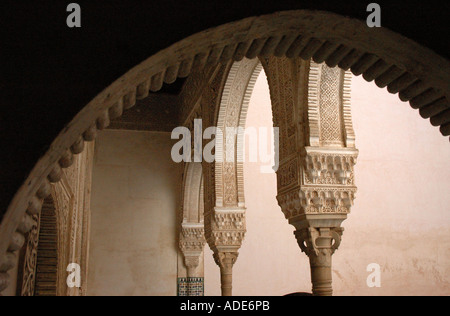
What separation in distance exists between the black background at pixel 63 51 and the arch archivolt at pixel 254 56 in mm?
31

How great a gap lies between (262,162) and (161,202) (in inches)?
85.0

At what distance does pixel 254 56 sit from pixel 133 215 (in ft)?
24.8

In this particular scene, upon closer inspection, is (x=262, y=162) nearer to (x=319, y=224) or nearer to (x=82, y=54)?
(x=319, y=224)

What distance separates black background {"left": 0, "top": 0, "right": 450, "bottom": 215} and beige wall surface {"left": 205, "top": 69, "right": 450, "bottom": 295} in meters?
7.70

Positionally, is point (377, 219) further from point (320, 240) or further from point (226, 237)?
point (320, 240)

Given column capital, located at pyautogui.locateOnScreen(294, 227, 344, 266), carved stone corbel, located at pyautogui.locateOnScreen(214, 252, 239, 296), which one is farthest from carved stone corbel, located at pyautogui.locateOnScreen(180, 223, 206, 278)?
column capital, located at pyautogui.locateOnScreen(294, 227, 344, 266)

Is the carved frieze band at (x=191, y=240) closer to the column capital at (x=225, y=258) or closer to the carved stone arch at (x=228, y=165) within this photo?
the column capital at (x=225, y=258)

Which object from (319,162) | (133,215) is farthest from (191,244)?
(319,162)

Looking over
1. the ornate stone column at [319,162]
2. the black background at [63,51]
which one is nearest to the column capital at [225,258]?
the ornate stone column at [319,162]

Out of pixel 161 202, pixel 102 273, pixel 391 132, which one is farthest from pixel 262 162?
pixel 102 273

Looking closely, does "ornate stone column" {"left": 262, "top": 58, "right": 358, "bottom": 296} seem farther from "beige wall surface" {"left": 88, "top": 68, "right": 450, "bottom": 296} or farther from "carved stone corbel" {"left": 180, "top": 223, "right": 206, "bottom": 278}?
"beige wall surface" {"left": 88, "top": 68, "right": 450, "bottom": 296}

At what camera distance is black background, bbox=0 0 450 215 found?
4.49ft

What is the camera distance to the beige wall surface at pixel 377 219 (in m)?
9.06

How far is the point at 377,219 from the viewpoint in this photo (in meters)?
9.69
